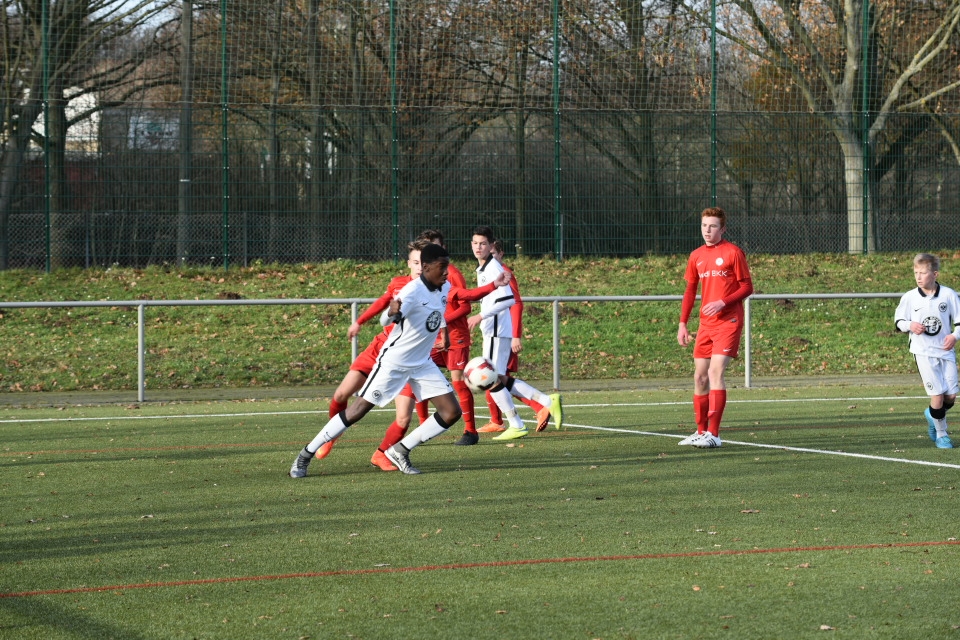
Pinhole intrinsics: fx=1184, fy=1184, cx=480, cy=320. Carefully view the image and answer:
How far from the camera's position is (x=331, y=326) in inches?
713

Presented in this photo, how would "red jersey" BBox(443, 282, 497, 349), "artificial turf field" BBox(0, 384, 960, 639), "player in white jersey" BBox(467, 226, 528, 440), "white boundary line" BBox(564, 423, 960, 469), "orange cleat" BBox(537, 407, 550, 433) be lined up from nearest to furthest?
"artificial turf field" BBox(0, 384, 960, 639), "white boundary line" BBox(564, 423, 960, 469), "red jersey" BBox(443, 282, 497, 349), "player in white jersey" BBox(467, 226, 528, 440), "orange cleat" BBox(537, 407, 550, 433)

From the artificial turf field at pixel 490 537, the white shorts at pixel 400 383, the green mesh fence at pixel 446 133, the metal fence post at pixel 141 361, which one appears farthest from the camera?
the green mesh fence at pixel 446 133

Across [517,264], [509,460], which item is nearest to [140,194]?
[517,264]

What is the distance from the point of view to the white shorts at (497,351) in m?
11.0

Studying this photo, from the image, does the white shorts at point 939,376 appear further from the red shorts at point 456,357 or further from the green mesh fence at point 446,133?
the green mesh fence at point 446,133

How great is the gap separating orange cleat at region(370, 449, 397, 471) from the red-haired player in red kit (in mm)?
2645

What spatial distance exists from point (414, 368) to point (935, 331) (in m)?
4.47

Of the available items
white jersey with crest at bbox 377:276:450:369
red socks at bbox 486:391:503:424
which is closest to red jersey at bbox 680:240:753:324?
red socks at bbox 486:391:503:424

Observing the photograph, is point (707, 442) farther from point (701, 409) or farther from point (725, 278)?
point (725, 278)

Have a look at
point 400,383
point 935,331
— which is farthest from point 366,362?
point 935,331

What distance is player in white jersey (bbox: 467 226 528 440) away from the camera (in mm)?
10188

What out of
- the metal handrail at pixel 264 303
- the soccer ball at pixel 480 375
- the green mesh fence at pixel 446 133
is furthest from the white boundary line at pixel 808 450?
the green mesh fence at pixel 446 133

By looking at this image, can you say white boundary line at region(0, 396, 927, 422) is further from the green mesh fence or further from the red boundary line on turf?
the green mesh fence

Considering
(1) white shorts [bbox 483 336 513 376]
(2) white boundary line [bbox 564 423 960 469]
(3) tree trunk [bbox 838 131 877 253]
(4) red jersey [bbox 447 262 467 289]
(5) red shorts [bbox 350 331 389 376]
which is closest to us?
(2) white boundary line [bbox 564 423 960 469]
